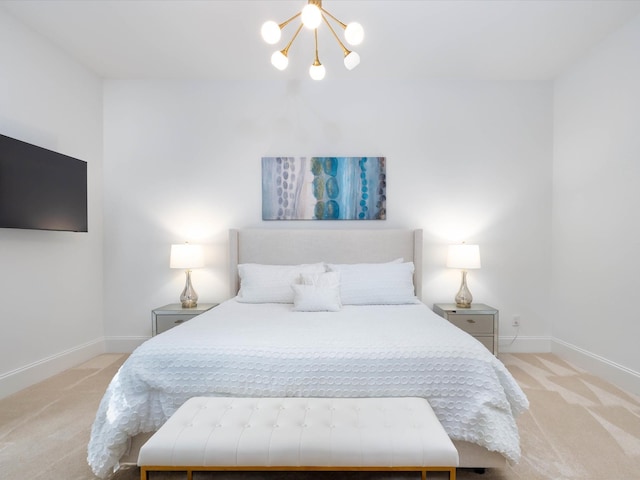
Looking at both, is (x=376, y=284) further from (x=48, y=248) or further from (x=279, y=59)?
(x=48, y=248)

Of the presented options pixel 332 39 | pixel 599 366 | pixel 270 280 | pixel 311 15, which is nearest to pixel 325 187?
pixel 270 280

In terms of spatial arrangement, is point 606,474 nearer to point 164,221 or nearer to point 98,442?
point 98,442

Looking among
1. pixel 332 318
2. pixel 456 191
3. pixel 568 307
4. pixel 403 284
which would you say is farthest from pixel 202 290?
pixel 568 307

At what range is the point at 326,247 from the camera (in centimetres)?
350

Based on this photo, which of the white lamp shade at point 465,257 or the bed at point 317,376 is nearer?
the bed at point 317,376

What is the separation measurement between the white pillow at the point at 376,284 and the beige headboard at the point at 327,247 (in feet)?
1.06

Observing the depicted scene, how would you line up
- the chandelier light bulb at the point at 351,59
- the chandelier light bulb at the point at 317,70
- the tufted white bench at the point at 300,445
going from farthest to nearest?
the chandelier light bulb at the point at 317,70 → the chandelier light bulb at the point at 351,59 → the tufted white bench at the point at 300,445

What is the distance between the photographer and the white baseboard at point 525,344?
3.64 metres

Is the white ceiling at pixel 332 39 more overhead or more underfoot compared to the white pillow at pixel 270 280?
more overhead

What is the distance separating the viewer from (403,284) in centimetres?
305

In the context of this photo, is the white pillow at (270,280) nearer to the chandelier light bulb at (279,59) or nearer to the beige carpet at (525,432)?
the beige carpet at (525,432)

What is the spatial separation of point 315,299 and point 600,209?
8.74ft

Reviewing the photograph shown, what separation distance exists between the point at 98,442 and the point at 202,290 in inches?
84.4

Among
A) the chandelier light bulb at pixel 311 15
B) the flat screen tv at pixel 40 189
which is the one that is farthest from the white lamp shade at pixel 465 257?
the flat screen tv at pixel 40 189
